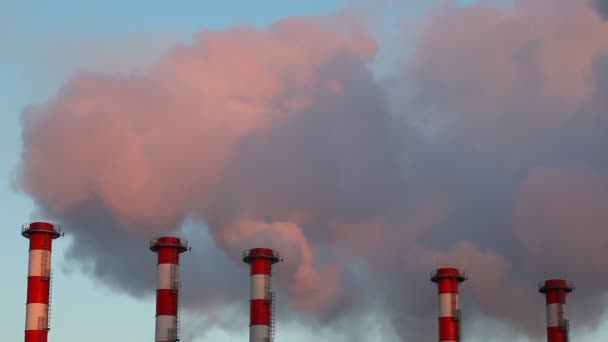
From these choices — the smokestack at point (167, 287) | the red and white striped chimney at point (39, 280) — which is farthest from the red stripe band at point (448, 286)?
the red and white striped chimney at point (39, 280)

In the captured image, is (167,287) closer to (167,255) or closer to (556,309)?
(167,255)

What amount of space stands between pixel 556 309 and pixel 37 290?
91.0 ft

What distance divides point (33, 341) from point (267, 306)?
1172 centimetres

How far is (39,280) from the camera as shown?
176 feet

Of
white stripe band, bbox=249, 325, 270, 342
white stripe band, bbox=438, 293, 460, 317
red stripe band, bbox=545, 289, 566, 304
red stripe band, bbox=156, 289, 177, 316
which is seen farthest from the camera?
red stripe band, bbox=545, 289, 566, 304

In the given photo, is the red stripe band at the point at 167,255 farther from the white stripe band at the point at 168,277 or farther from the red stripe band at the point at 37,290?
the red stripe band at the point at 37,290

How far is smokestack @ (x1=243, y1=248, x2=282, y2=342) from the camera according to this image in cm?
5653

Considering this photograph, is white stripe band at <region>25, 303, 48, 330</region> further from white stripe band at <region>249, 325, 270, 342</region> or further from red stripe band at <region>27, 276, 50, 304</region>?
white stripe band at <region>249, 325, 270, 342</region>

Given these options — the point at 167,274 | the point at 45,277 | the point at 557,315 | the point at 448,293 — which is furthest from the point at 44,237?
the point at 557,315

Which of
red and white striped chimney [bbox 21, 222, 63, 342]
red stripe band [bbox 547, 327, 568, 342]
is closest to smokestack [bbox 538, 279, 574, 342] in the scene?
red stripe band [bbox 547, 327, 568, 342]

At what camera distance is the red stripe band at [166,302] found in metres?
55.1

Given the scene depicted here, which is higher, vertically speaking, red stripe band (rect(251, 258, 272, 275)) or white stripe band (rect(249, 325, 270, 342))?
red stripe band (rect(251, 258, 272, 275))

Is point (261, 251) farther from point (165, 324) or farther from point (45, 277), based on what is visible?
point (45, 277)

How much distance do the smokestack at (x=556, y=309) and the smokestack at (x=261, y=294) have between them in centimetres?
1541
